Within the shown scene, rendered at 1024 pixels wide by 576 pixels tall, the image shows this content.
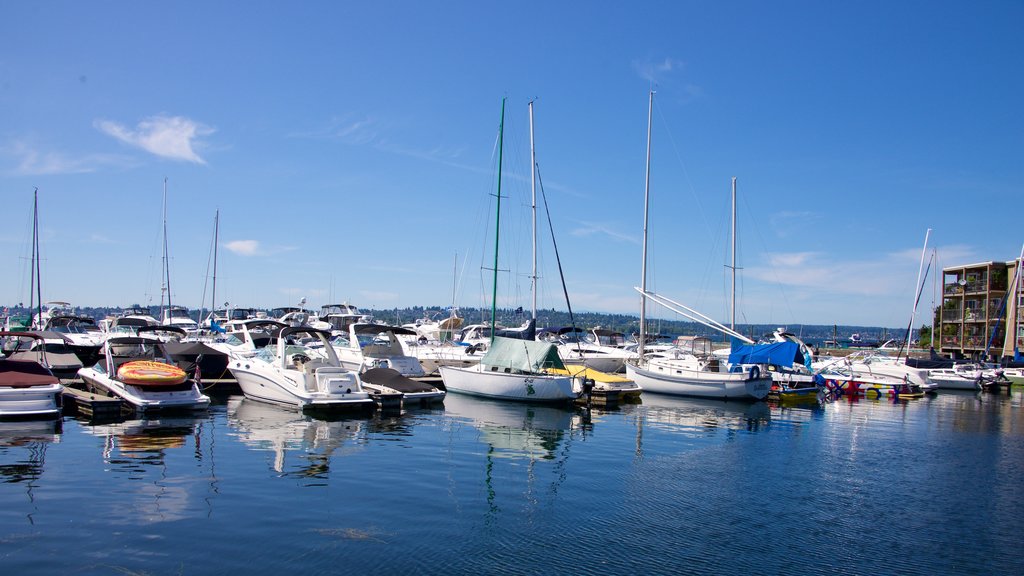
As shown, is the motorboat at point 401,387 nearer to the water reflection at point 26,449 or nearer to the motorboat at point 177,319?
the water reflection at point 26,449

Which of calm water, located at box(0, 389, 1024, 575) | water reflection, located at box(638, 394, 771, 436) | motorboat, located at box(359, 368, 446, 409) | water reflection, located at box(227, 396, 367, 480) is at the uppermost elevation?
motorboat, located at box(359, 368, 446, 409)

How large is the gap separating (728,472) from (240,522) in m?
12.5

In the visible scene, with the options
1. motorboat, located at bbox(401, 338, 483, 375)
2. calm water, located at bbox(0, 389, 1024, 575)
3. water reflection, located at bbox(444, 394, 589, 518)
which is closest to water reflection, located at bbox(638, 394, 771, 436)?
calm water, located at bbox(0, 389, 1024, 575)

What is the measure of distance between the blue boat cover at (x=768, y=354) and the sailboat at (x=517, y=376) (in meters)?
13.3

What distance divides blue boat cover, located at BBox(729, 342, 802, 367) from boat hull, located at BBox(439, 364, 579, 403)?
13.7m

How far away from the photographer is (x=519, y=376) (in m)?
33.0

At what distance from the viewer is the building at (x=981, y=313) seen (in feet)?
219

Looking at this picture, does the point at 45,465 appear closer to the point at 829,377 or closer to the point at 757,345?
the point at 757,345

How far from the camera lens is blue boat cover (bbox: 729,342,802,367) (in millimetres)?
41188

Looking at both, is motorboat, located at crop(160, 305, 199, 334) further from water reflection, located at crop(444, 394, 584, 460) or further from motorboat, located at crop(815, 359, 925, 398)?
motorboat, located at crop(815, 359, 925, 398)

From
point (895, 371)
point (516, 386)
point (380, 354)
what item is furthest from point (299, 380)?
point (895, 371)

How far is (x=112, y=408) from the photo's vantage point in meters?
23.8

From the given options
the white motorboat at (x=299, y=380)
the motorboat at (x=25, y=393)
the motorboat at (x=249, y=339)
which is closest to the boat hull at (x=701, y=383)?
the white motorboat at (x=299, y=380)

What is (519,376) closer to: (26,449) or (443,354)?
(443,354)
